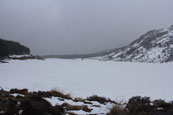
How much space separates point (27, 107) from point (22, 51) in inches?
2455

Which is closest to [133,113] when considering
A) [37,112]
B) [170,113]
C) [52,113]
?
[170,113]

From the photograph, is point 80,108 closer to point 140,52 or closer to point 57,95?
point 57,95

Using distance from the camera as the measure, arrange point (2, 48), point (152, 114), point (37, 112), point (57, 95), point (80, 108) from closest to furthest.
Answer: point (37, 112) < point (152, 114) < point (80, 108) < point (57, 95) < point (2, 48)

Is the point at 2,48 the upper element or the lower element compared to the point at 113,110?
upper

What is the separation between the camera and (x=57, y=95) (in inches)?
282

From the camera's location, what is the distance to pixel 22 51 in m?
62.2

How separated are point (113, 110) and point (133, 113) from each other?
68 cm

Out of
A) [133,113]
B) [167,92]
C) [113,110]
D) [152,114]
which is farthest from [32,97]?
[167,92]

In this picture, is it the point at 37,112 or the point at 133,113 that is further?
the point at 133,113

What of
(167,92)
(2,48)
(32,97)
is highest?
(2,48)

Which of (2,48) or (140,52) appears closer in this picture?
(2,48)

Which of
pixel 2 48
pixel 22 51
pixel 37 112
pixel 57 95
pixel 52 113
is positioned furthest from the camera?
pixel 22 51

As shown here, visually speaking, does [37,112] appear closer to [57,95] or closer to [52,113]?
[52,113]

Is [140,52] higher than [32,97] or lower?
higher
